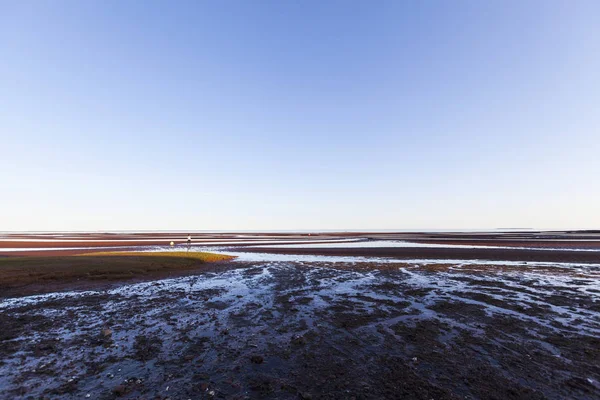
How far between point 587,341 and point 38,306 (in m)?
23.4

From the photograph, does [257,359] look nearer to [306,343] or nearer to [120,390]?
[306,343]

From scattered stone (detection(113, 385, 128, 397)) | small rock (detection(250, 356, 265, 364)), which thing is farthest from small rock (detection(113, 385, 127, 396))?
small rock (detection(250, 356, 265, 364))

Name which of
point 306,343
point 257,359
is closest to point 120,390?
point 257,359

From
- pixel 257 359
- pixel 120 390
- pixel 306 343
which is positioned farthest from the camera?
pixel 306 343

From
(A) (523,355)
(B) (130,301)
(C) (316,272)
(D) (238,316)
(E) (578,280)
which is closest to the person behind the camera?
(A) (523,355)

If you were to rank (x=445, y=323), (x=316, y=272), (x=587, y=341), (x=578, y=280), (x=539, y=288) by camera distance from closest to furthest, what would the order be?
1. (x=587, y=341)
2. (x=445, y=323)
3. (x=539, y=288)
4. (x=578, y=280)
5. (x=316, y=272)

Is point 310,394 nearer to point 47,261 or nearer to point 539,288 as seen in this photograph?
point 539,288

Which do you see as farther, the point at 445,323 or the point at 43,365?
the point at 445,323

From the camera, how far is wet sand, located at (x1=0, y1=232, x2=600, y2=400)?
6.80 metres

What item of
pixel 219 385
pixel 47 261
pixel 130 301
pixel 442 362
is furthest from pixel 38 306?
pixel 442 362

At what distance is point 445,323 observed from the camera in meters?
11.6

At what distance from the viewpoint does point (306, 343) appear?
968 cm

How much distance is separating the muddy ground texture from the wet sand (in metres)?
0.05

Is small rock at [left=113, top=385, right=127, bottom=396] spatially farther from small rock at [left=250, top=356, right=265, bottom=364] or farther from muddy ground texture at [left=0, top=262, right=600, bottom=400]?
small rock at [left=250, top=356, right=265, bottom=364]
